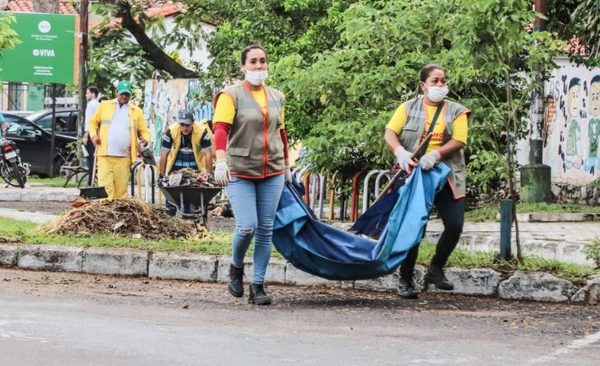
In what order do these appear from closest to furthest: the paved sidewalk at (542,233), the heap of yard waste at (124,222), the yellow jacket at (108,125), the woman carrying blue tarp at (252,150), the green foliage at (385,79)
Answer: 1. the woman carrying blue tarp at (252,150)
2. the paved sidewalk at (542,233)
3. the green foliage at (385,79)
4. the heap of yard waste at (124,222)
5. the yellow jacket at (108,125)

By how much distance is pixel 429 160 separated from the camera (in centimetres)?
1072

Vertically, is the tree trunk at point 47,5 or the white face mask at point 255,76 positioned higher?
the tree trunk at point 47,5

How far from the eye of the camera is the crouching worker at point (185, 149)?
15.9 m

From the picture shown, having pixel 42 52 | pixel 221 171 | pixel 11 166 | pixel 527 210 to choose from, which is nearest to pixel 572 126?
pixel 527 210

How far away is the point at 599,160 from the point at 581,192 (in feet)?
1.86

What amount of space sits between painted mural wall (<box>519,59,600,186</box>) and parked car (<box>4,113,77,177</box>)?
38.4ft

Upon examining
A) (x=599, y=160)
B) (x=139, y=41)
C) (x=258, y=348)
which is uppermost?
(x=139, y=41)

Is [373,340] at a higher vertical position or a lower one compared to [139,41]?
lower

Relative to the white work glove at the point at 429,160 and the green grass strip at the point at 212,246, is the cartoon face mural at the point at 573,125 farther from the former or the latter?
the white work glove at the point at 429,160

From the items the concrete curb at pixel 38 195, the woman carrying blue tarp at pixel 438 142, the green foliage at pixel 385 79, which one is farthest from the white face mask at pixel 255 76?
the concrete curb at pixel 38 195

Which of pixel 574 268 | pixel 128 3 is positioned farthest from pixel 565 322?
pixel 128 3

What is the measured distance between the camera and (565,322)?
32.0 ft

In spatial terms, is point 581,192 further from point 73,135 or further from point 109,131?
point 73,135

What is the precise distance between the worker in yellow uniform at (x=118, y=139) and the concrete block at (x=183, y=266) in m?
3.89
